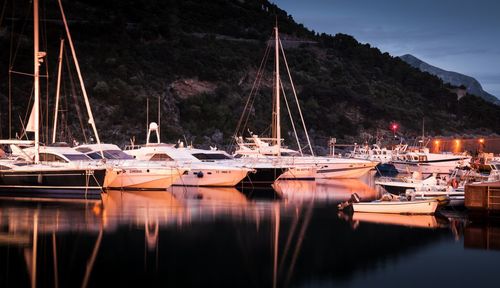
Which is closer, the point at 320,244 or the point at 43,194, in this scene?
the point at 320,244

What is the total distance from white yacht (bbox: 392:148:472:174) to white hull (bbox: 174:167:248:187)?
20.6m

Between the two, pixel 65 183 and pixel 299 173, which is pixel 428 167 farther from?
pixel 65 183

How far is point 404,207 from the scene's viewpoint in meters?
29.3

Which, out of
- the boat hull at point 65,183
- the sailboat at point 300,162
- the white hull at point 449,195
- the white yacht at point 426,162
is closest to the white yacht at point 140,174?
the boat hull at point 65,183

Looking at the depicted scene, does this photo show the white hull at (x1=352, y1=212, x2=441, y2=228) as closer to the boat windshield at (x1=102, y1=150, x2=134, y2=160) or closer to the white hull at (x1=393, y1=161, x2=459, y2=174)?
the boat windshield at (x1=102, y1=150, x2=134, y2=160)

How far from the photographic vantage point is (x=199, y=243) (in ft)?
74.8

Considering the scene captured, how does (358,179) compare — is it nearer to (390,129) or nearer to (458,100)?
(390,129)

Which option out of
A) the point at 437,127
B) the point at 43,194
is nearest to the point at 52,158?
the point at 43,194

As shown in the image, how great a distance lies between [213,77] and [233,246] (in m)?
73.6

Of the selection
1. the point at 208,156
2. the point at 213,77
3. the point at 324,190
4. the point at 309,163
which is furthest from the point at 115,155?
the point at 213,77

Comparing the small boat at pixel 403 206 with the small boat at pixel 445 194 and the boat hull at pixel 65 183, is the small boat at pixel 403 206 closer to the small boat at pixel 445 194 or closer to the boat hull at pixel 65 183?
the small boat at pixel 445 194

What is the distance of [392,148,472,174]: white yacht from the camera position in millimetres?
58250

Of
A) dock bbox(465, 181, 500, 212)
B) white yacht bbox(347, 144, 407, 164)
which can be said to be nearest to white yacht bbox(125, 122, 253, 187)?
dock bbox(465, 181, 500, 212)

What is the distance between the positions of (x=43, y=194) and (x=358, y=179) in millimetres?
23974
